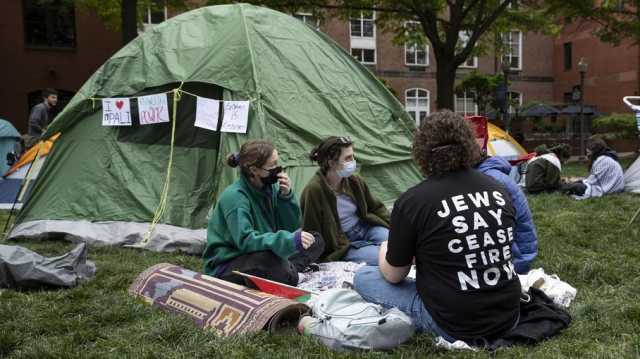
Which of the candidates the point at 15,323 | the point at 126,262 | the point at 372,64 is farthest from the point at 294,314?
the point at 372,64

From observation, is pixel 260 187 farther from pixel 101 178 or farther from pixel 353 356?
pixel 101 178

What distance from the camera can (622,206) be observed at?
820cm

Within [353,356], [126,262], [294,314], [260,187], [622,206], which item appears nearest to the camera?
[353,356]

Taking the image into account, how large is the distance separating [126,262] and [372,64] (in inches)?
947

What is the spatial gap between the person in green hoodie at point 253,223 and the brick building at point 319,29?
42.7 ft

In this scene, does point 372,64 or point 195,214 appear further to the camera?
point 372,64

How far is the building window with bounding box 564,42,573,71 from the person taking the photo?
100ft

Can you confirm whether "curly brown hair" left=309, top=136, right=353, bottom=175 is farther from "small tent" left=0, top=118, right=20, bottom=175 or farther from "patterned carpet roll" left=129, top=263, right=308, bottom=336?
"small tent" left=0, top=118, right=20, bottom=175

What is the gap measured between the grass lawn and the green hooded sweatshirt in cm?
59

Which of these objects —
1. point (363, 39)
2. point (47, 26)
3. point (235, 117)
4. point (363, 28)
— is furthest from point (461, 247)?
point (363, 28)

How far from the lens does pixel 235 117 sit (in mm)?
6184

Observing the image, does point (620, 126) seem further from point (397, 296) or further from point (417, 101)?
point (397, 296)

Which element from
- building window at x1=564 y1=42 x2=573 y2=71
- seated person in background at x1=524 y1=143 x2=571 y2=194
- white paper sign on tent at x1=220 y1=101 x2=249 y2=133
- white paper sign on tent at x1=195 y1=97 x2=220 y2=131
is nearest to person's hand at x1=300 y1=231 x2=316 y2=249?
white paper sign on tent at x1=220 y1=101 x2=249 y2=133

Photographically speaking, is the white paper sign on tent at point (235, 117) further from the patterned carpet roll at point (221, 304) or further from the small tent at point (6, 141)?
the small tent at point (6, 141)
